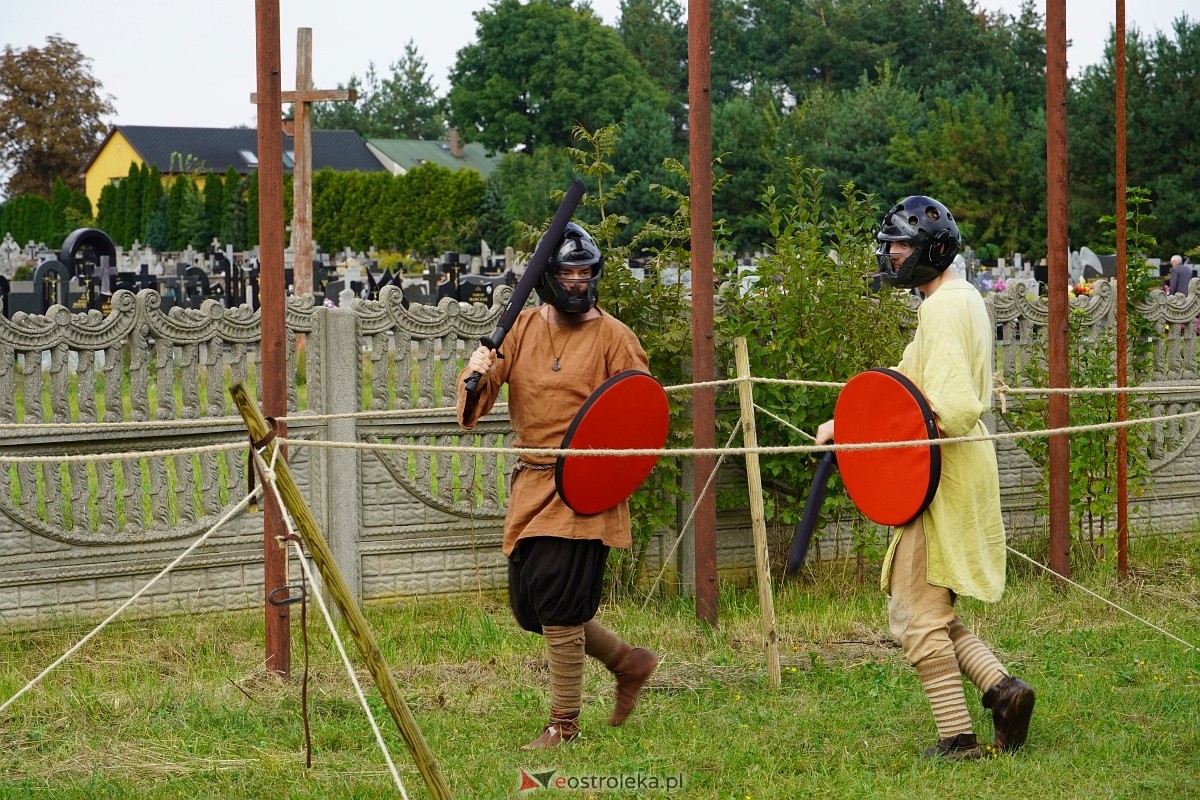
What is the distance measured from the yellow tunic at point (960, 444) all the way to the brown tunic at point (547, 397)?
1.00 meters

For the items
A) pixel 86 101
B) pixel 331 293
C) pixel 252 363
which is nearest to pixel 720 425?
pixel 252 363

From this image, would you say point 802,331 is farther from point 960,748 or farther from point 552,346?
point 960,748

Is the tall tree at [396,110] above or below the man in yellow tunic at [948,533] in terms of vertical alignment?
above

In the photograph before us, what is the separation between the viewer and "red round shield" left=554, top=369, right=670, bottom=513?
4.56 meters

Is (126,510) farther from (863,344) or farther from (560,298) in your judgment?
(863,344)

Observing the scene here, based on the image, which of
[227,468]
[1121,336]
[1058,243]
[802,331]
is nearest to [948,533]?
[802,331]

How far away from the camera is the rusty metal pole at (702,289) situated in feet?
20.0

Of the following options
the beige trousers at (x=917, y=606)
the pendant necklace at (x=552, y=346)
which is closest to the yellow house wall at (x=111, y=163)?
the pendant necklace at (x=552, y=346)

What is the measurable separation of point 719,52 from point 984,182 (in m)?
27.9

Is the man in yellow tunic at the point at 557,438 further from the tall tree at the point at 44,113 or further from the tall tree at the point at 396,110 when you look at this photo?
the tall tree at the point at 396,110

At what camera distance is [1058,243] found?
673 cm

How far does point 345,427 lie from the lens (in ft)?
21.4

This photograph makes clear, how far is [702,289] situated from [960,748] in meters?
2.36

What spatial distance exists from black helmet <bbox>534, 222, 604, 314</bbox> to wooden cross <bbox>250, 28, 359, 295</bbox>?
11723 mm
